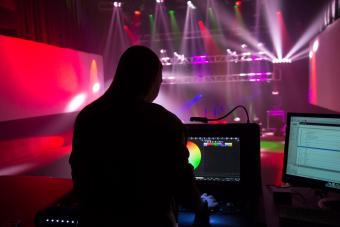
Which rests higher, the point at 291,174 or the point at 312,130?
the point at 312,130

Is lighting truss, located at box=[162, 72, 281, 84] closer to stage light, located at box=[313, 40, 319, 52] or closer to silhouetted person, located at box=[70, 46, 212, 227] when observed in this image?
stage light, located at box=[313, 40, 319, 52]

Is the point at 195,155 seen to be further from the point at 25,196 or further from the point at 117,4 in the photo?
the point at 117,4

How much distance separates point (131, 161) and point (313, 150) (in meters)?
0.85

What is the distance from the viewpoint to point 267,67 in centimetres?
686

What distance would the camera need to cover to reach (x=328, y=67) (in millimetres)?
4406

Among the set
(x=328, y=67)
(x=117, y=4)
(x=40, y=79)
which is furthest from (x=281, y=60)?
(x=40, y=79)

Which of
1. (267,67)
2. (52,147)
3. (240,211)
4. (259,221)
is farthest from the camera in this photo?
(267,67)

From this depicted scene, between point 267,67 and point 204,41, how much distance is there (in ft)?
4.93

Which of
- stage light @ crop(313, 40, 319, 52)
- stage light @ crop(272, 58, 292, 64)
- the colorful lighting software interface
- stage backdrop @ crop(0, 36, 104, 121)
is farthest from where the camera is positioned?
stage light @ crop(272, 58, 292, 64)

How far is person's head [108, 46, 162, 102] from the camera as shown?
103 centimetres

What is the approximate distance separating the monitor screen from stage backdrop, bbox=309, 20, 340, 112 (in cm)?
283

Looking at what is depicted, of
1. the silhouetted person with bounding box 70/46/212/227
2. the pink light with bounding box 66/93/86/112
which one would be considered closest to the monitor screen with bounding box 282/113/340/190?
the silhouetted person with bounding box 70/46/212/227

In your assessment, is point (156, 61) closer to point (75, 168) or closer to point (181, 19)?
point (75, 168)

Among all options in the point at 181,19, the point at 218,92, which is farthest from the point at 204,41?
the point at 218,92
